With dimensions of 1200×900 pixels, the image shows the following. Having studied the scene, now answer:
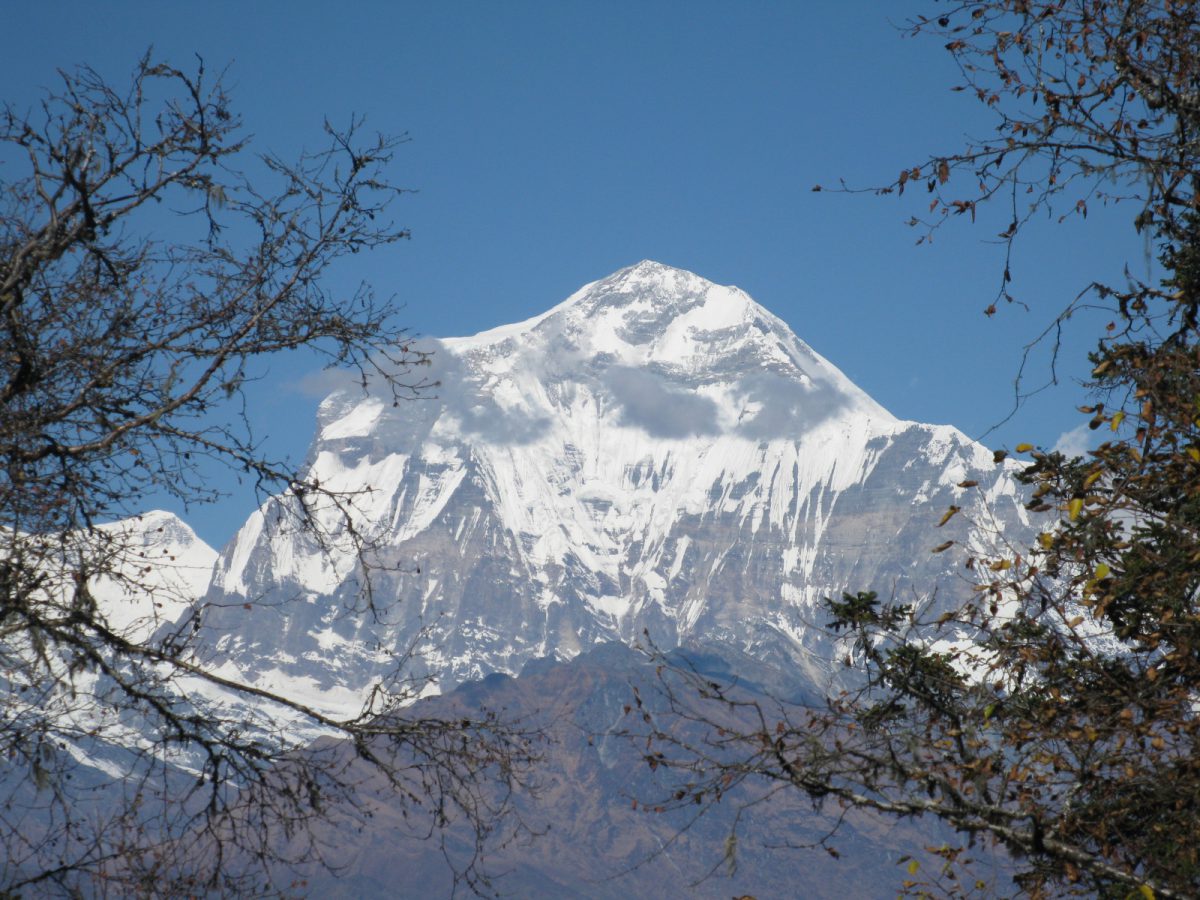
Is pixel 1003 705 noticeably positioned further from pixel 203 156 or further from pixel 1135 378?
pixel 203 156

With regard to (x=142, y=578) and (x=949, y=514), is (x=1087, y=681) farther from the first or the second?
(x=142, y=578)

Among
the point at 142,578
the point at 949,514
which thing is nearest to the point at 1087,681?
the point at 949,514

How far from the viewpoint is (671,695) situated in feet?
26.3

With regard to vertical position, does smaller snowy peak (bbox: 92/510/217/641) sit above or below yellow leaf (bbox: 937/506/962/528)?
below

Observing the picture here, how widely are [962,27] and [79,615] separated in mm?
6820

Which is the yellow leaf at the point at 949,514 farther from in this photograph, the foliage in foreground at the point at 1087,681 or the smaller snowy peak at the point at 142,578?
the smaller snowy peak at the point at 142,578

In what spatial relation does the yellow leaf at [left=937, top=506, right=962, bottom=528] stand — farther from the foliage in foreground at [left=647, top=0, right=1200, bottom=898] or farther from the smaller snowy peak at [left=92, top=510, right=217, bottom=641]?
the smaller snowy peak at [left=92, top=510, right=217, bottom=641]

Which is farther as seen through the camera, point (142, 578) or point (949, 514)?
point (949, 514)

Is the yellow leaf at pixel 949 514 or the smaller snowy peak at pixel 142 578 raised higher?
the yellow leaf at pixel 949 514

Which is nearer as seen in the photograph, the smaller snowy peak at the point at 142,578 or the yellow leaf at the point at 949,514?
the smaller snowy peak at the point at 142,578

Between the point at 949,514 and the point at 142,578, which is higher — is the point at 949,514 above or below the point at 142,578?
above

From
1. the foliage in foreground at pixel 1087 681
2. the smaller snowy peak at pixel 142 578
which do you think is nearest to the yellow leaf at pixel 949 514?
the foliage in foreground at pixel 1087 681

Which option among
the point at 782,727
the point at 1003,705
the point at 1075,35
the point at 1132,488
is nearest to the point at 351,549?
the point at 782,727

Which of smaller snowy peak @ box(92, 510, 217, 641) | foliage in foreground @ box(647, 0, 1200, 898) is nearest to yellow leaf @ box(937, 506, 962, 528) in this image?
foliage in foreground @ box(647, 0, 1200, 898)
